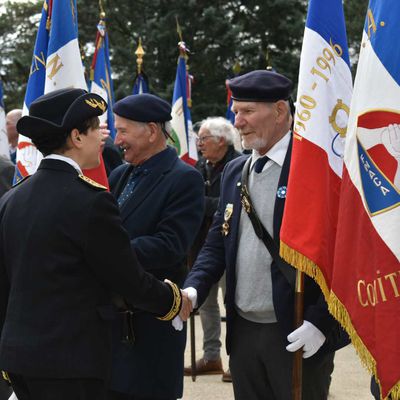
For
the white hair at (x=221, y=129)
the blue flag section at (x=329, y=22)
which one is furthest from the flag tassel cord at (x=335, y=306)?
the white hair at (x=221, y=129)

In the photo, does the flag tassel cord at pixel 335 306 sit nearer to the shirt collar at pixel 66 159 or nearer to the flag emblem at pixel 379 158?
the flag emblem at pixel 379 158

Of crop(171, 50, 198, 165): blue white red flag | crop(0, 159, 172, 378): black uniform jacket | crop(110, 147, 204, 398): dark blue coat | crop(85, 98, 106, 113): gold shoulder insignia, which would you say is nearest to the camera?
crop(0, 159, 172, 378): black uniform jacket

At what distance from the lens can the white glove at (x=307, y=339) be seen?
3.39 m

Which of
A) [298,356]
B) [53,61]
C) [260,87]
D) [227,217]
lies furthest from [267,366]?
[53,61]

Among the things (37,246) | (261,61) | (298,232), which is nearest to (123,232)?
(37,246)

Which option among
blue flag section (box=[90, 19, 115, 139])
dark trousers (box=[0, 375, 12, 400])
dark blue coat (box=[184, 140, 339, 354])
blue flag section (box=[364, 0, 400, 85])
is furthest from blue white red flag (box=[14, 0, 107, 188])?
blue flag section (box=[364, 0, 400, 85])

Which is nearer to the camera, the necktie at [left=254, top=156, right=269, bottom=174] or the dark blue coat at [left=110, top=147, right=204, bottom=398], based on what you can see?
the necktie at [left=254, top=156, right=269, bottom=174]

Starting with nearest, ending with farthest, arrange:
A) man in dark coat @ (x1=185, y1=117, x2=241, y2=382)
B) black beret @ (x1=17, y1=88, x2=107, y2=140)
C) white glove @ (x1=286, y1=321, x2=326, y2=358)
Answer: black beret @ (x1=17, y1=88, x2=107, y2=140)
white glove @ (x1=286, y1=321, x2=326, y2=358)
man in dark coat @ (x1=185, y1=117, x2=241, y2=382)

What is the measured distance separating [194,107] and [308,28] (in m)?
20.1

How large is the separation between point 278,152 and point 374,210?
2.37ft

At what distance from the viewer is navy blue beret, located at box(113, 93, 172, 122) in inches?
172

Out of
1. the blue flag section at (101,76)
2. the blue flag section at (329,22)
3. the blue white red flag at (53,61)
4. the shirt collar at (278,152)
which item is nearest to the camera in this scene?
the blue flag section at (329,22)

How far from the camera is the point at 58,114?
3.17 metres

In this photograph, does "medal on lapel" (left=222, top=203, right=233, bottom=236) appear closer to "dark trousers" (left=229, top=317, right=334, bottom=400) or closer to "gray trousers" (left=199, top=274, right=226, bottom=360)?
"dark trousers" (left=229, top=317, right=334, bottom=400)
